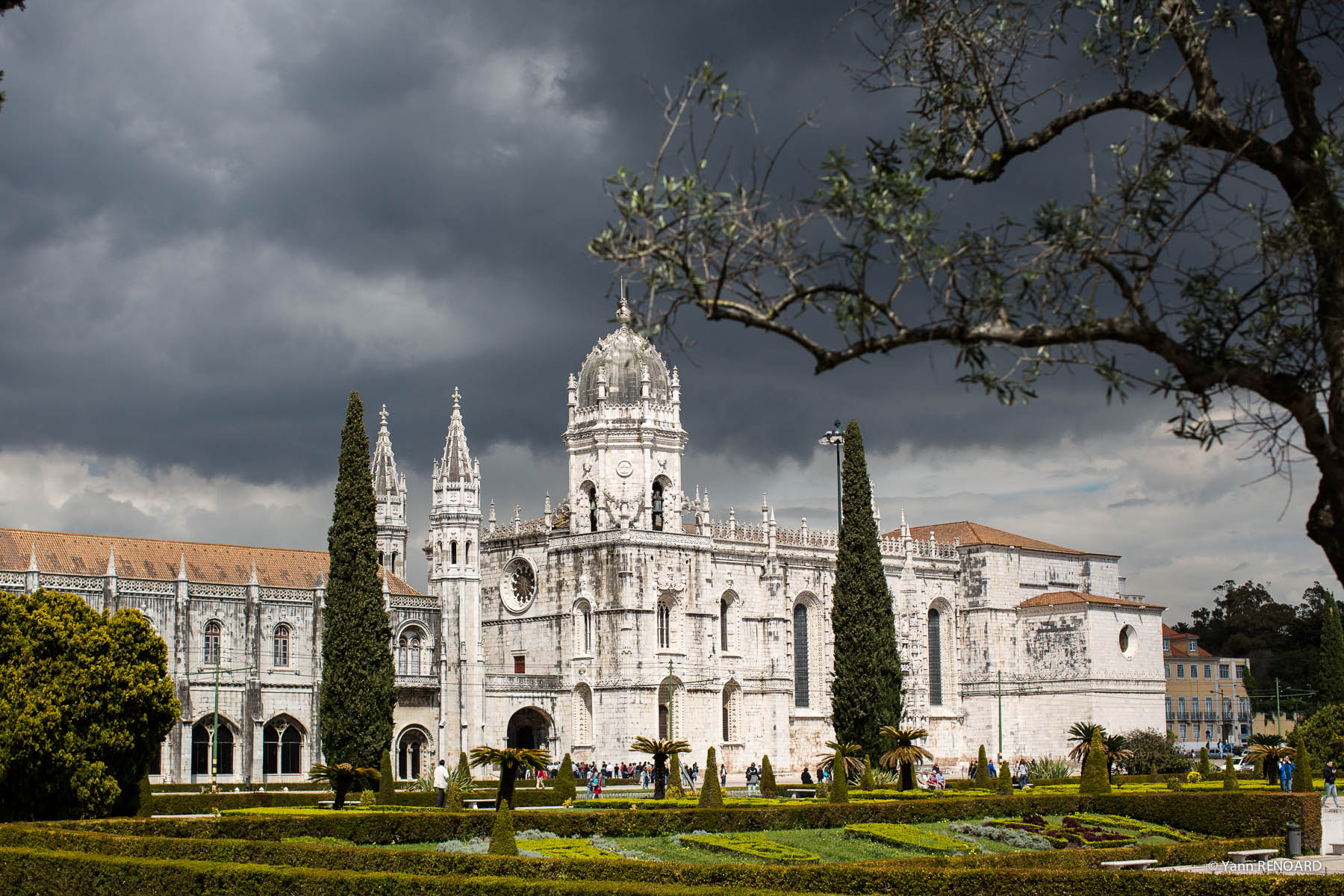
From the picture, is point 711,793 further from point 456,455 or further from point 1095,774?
point 456,455

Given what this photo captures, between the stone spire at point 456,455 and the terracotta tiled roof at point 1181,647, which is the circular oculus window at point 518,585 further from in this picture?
the terracotta tiled roof at point 1181,647

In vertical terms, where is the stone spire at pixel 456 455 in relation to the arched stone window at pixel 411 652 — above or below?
above

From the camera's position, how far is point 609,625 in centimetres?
7162

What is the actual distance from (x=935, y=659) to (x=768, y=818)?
2136 inches

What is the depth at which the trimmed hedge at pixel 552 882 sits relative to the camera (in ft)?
61.3

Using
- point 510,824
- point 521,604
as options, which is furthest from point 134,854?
point 521,604

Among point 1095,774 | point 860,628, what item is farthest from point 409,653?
point 1095,774

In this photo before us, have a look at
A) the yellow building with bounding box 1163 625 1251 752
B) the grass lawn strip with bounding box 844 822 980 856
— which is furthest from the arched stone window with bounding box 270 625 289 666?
the yellow building with bounding box 1163 625 1251 752

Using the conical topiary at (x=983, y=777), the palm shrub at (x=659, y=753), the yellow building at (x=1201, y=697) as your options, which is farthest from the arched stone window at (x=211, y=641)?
the yellow building at (x=1201, y=697)

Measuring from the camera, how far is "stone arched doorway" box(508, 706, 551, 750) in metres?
73.0

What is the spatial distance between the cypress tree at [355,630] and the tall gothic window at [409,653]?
1517 centimetres

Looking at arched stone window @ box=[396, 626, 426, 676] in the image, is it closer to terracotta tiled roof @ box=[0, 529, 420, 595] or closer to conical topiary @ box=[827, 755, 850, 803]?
terracotta tiled roof @ box=[0, 529, 420, 595]

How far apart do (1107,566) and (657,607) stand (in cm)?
3531

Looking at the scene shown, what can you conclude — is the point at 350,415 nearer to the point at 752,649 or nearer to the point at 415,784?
the point at 415,784
